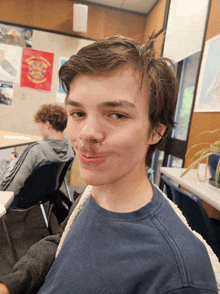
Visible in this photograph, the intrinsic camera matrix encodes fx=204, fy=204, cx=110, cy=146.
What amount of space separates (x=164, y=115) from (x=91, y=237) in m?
0.35

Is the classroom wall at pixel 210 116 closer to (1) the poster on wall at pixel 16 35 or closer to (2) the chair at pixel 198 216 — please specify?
(2) the chair at pixel 198 216

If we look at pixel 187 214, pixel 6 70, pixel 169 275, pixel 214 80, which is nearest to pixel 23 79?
pixel 6 70

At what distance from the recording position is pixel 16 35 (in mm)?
3105

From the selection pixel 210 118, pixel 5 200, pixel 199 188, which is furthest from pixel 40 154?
pixel 210 118

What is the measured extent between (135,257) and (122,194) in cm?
14

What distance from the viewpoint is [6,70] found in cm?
319

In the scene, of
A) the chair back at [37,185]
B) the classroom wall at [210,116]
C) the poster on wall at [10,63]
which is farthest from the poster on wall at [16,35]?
the classroom wall at [210,116]

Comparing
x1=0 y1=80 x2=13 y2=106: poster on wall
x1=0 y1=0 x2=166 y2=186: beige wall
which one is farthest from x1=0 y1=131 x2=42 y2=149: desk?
x1=0 y1=80 x2=13 y2=106: poster on wall

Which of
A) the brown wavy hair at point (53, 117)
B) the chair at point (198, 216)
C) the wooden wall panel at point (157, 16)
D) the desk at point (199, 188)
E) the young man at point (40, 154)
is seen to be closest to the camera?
the chair at point (198, 216)

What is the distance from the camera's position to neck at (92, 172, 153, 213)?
477mm

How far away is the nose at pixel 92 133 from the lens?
42 cm

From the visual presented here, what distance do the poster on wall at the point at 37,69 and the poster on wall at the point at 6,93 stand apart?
0.66 feet

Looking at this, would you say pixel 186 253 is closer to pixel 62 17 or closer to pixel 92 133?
pixel 92 133

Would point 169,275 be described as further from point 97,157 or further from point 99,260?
point 97,157
